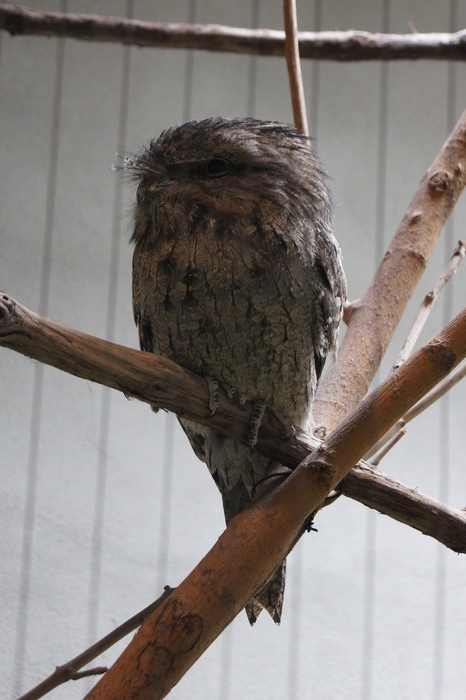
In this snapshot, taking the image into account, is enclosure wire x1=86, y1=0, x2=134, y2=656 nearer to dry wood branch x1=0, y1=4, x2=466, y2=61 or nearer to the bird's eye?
dry wood branch x1=0, y1=4, x2=466, y2=61

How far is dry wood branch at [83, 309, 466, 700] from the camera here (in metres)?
1.15

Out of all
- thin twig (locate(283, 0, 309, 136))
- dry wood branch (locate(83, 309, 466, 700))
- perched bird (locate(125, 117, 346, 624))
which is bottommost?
dry wood branch (locate(83, 309, 466, 700))

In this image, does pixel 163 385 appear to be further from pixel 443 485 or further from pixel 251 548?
pixel 443 485

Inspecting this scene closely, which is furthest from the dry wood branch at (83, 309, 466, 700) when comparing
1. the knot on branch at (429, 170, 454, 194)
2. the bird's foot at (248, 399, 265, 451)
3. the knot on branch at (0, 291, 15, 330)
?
the knot on branch at (429, 170, 454, 194)

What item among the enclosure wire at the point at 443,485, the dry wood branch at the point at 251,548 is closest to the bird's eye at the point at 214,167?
the dry wood branch at the point at 251,548

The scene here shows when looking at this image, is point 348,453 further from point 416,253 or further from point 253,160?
point 416,253

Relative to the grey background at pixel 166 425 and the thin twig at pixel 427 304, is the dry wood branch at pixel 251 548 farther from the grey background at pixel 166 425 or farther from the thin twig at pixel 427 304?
the grey background at pixel 166 425

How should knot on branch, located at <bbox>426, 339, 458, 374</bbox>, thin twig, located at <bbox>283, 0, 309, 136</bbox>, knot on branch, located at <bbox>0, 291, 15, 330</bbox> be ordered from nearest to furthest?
1. knot on branch, located at <bbox>0, 291, 15, 330</bbox>
2. knot on branch, located at <bbox>426, 339, 458, 374</bbox>
3. thin twig, located at <bbox>283, 0, 309, 136</bbox>

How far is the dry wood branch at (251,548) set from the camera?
115 centimetres

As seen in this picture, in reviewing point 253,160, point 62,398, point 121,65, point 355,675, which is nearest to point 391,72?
point 121,65

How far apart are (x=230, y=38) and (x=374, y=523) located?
1492 mm

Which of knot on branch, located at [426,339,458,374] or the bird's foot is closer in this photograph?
knot on branch, located at [426,339,458,374]

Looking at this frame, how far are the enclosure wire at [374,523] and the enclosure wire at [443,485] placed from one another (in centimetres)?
18

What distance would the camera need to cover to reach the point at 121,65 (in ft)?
6.80
